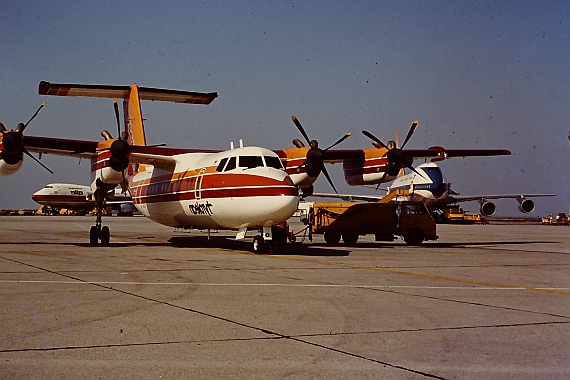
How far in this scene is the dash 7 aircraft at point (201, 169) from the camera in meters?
19.5

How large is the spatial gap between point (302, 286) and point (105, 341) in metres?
5.43

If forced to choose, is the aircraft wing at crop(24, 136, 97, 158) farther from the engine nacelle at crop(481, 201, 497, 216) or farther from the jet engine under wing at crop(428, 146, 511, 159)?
the engine nacelle at crop(481, 201, 497, 216)

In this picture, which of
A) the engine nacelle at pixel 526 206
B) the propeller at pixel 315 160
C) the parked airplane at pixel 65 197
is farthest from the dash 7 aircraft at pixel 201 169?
the parked airplane at pixel 65 197

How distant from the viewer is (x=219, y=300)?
9773 millimetres

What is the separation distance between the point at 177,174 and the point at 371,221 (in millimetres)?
8218

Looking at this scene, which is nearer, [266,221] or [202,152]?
[266,221]

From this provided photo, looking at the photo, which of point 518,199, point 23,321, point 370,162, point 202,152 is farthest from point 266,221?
point 518,199

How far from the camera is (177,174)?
24.3 metres

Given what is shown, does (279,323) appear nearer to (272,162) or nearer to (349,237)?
(272,162)

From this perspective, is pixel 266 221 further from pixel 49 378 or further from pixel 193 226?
pixel 49 378

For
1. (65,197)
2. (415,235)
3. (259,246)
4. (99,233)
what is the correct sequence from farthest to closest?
1. (65,197)
2. (415,235)
3. (99,233)
4. (259,246)

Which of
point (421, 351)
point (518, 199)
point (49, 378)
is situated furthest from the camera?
point (518, 199)

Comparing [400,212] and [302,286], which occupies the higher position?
[400,212]

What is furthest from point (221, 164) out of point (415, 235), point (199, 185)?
point (415, 235)
